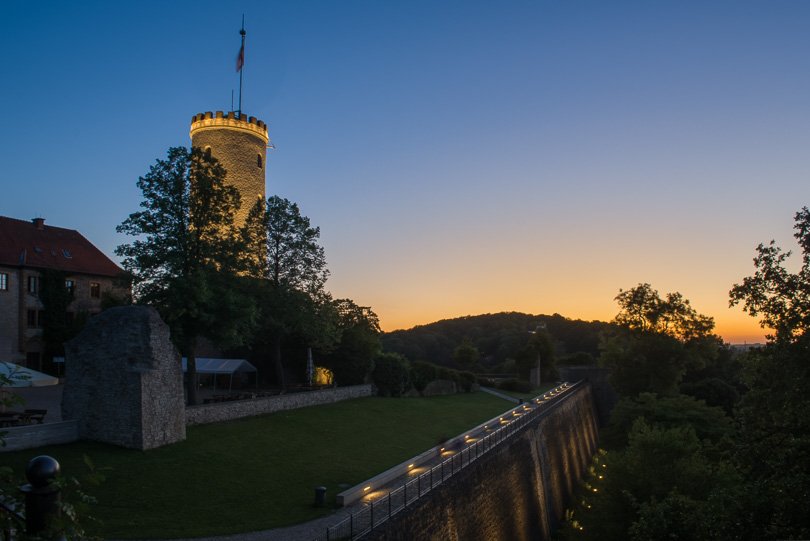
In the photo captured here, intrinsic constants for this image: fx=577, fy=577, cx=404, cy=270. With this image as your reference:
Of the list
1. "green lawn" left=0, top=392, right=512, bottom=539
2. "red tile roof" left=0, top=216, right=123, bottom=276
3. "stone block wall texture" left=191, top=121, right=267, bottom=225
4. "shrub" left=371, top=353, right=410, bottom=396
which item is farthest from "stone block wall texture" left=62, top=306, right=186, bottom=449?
"stone block wall texture" left=191, top=121, right=267, bottom=225

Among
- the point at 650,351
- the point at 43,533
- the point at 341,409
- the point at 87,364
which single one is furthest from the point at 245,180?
the point at 43,533

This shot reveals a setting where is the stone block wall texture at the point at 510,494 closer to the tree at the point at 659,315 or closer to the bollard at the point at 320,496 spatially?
the bollard at the point at 320,496

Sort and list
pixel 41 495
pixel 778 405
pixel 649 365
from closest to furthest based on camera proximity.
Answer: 1. pixel 41 495
2. pixel 778 405
3. pixel 649 365

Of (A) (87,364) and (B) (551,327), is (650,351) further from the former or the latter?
(B) (551,327)

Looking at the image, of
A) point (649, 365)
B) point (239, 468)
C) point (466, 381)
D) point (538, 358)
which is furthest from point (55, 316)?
point (538, 358)

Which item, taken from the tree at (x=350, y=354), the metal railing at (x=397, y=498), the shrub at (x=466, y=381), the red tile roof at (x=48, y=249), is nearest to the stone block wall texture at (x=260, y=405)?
the tree at (x=350, y=354)

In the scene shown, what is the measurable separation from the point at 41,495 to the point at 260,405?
25791 millimetres

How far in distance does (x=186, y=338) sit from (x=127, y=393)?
17.6 feet

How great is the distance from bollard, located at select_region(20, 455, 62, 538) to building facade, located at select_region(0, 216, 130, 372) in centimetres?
3353

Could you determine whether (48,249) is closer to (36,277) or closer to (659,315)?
(36,277)

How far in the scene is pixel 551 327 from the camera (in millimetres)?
121688

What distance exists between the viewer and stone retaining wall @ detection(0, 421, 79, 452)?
17.8m

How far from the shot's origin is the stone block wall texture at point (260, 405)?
2434 cm

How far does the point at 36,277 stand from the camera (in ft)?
126
